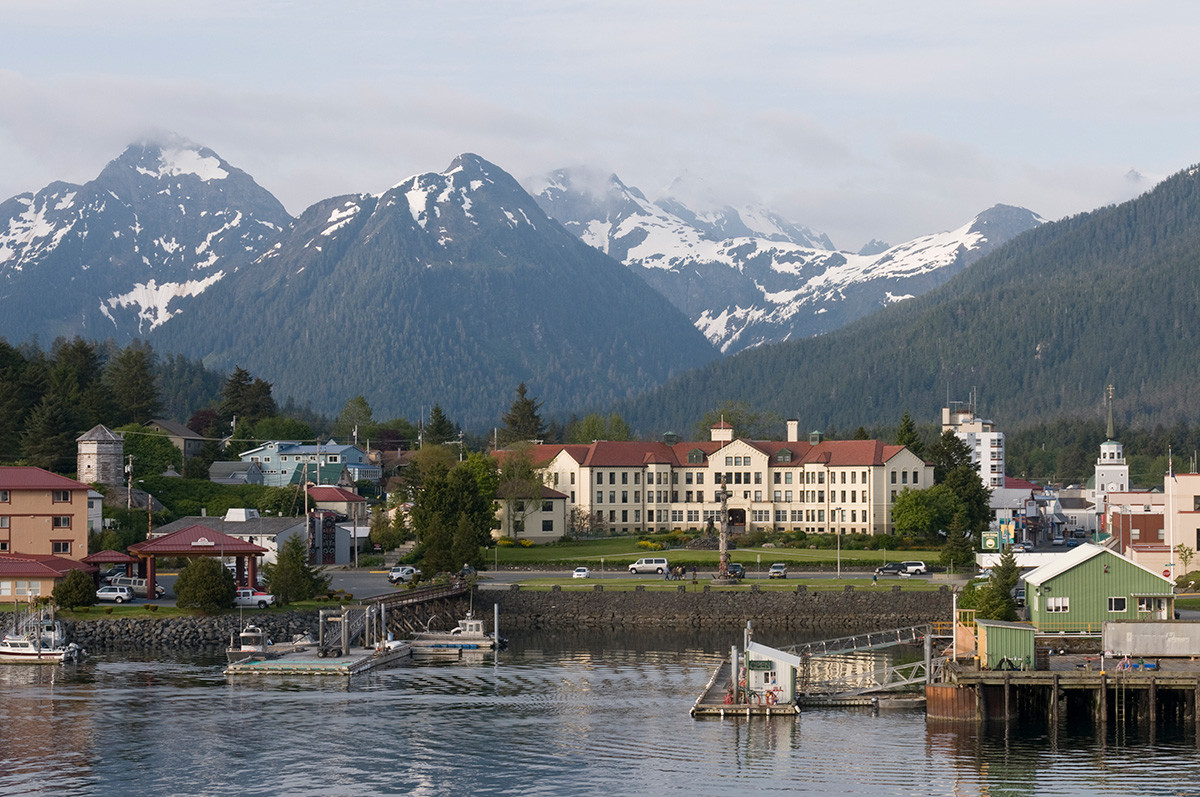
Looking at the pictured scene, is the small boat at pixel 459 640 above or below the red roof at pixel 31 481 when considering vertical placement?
below

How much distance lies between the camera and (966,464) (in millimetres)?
158875

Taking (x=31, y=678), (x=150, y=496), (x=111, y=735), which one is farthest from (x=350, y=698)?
(x=150, y=496)

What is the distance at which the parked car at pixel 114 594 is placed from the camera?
4011 inches

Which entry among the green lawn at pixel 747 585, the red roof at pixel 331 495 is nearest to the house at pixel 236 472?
the red roof at pixel 331 495

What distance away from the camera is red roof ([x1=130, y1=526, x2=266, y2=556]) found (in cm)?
10444

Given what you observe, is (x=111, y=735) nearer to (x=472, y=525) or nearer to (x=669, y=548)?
(x=472, y=525)

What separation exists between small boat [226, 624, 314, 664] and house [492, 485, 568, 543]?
177 feet

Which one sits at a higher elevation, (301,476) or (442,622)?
(301,476)

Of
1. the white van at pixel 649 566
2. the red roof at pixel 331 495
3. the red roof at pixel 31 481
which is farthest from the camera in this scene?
the red roof at pixel 331 495

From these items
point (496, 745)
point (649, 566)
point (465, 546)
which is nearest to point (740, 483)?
point (649, 566)

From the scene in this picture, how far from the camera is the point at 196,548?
105562 millimetres

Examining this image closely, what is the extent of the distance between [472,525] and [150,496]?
31910 mm

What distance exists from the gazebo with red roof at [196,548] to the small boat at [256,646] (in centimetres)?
1200

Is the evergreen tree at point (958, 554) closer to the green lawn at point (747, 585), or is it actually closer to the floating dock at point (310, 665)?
the green lawn at point (747, 585)
